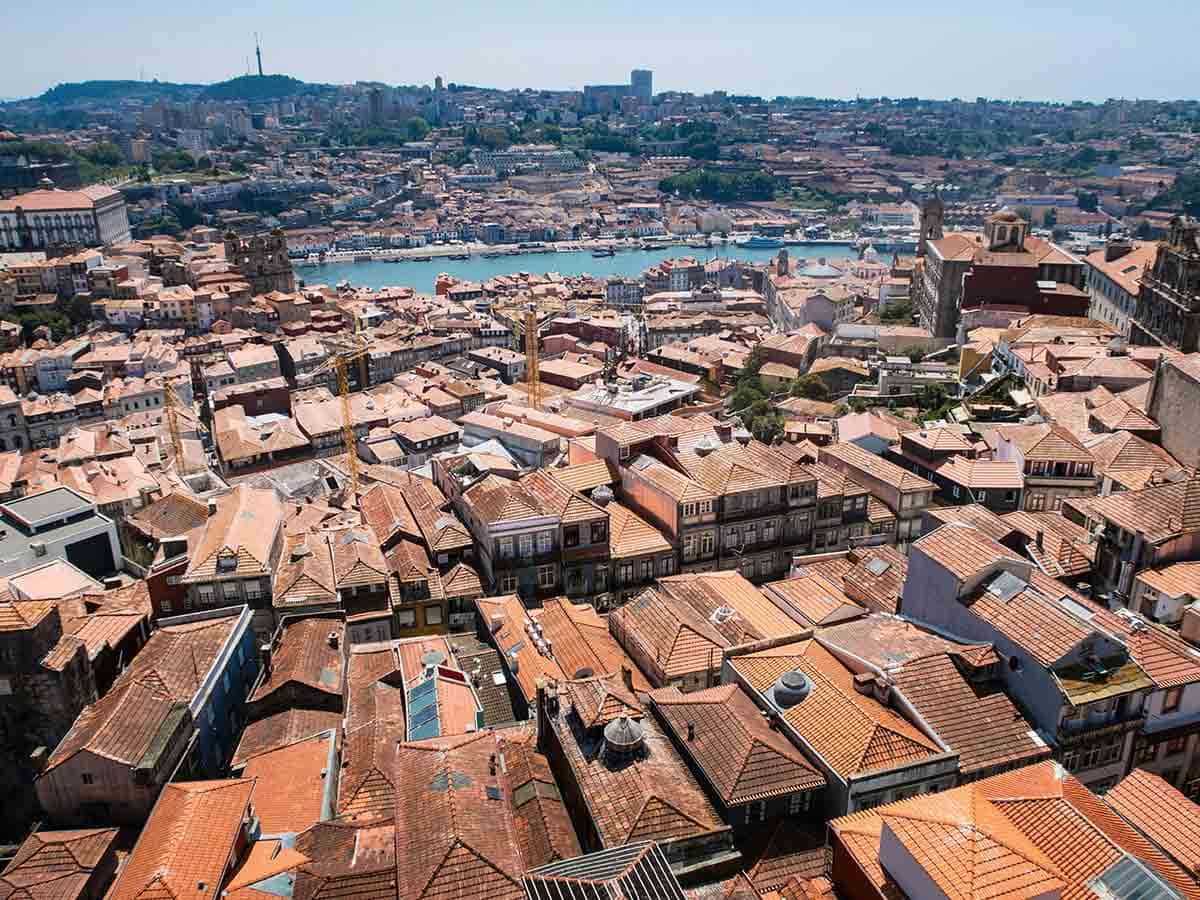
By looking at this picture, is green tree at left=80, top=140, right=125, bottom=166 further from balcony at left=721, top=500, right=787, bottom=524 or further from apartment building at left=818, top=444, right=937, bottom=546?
balcony at left=721, top=500, right=787, bottom=524

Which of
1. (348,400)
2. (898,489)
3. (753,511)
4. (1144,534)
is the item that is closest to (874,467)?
(898,489)

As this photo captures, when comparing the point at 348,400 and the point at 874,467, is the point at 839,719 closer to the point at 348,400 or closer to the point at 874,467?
the point at 874,467

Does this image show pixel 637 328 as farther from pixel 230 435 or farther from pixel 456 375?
pixel 230 435

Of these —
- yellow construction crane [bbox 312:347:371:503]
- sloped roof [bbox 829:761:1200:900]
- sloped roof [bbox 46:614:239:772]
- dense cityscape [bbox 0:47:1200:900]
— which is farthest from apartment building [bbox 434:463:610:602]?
sloped roof [bbox 829:761:1200:900]

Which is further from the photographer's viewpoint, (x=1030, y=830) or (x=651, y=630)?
(x=651, y=630)

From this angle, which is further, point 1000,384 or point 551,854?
point 1000,384

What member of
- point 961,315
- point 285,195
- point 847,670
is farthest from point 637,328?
point 285,195

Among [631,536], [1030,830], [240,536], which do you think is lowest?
[631,536]
